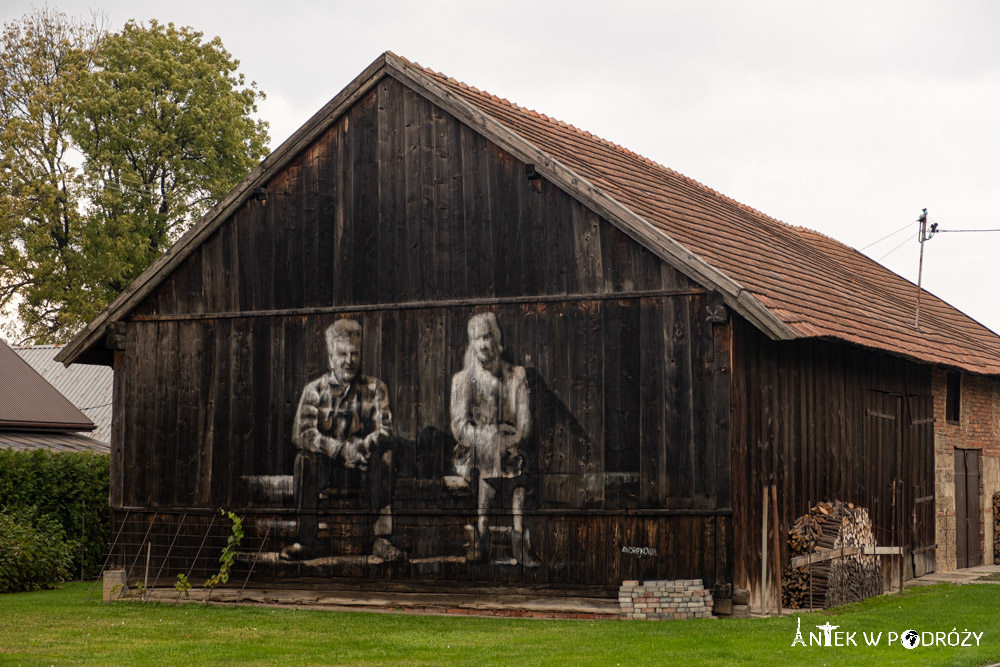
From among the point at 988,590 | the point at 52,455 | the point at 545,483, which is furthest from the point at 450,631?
the point at 52,455

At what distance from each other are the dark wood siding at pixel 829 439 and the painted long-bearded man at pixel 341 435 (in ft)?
14.8

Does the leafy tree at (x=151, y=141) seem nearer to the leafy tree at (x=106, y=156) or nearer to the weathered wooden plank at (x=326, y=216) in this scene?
the leafy tree at (x=106, y=156)

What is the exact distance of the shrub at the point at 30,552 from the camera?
18578 millimetres

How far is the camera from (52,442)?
78.8 feet

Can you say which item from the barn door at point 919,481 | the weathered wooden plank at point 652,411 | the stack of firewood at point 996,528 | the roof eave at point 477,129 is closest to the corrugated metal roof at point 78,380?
the roof eave at point 477,129

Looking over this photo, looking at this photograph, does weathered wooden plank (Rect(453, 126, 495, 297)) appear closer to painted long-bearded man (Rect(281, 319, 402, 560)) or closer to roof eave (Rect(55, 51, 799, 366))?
roof eave (Rect(55, 51, 799, 366))

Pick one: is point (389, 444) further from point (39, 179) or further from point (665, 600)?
point (39, 179)

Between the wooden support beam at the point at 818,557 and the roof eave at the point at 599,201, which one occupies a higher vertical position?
the roof eave at the point at 599,201

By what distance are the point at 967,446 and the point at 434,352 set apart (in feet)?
36.7

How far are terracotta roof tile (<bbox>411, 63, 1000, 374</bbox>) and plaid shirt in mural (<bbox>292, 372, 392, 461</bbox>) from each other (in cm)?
381

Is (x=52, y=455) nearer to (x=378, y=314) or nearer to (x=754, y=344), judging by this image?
(x=378, y=314)

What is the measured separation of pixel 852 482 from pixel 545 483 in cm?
491

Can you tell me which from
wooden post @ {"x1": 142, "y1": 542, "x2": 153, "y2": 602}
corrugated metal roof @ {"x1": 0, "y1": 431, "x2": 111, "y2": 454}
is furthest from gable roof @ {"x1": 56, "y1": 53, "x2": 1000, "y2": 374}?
corrugated metal roof @ {"x1": 0, "y1": 431, "x2": 111, "y2": 454}

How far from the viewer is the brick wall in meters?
21.2
